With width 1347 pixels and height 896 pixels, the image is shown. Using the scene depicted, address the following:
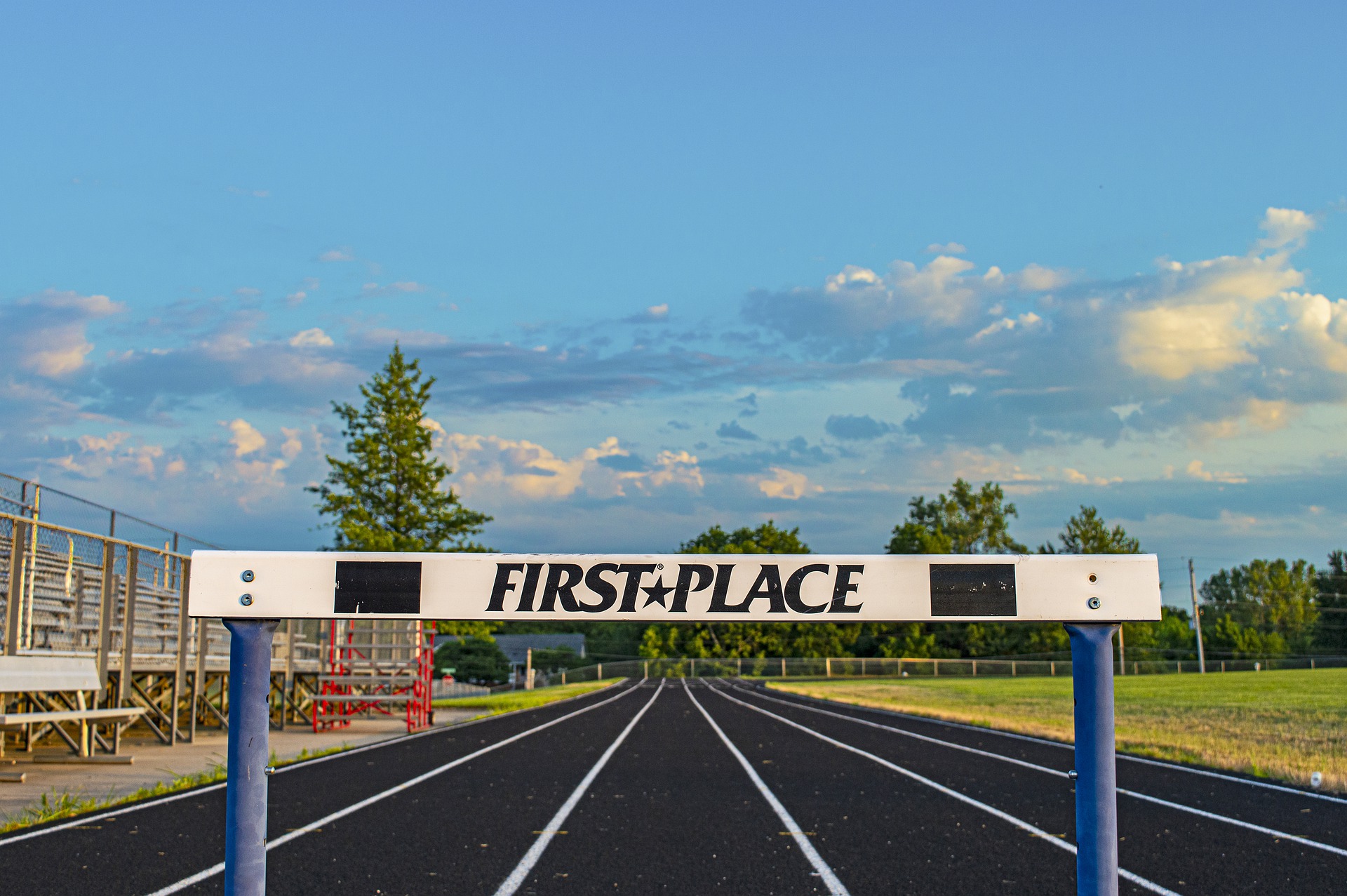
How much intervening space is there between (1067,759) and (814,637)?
6977 centimetres

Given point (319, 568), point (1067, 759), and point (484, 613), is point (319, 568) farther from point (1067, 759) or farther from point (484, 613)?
point (1067, 759)

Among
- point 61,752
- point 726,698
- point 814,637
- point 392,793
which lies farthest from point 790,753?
point 814,637

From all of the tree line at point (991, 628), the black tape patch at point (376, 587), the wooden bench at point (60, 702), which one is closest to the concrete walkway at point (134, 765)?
the wooden bench at point (60, 702)

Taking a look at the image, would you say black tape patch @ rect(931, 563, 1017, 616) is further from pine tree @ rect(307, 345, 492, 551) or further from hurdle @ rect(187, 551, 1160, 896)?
pine tree @ rect(307, 345, 492, 551)

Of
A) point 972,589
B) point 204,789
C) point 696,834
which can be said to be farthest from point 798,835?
point 204,789

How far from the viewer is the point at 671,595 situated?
2.56m

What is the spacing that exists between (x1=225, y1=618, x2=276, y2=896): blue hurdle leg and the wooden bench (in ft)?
33.3

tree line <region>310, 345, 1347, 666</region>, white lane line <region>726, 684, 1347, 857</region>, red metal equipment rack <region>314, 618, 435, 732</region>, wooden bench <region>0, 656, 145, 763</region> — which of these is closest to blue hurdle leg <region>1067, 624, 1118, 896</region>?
white lane line <region>726, 684, 1347, 857</region>

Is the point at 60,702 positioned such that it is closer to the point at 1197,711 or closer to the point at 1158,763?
the point at 1158,763

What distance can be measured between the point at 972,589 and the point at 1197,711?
28159mm

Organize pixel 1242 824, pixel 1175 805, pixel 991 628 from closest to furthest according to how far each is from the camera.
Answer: pixel 1242 824 → pixel 1175 805 → pixel 991 628

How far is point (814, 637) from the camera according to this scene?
83.5 metres

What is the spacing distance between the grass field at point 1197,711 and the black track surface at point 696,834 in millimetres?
1939

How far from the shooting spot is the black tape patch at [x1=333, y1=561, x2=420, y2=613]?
2559 millimetres
